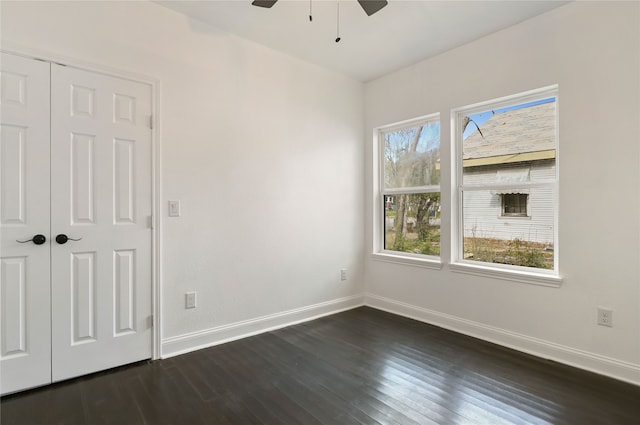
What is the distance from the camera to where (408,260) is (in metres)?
3.67

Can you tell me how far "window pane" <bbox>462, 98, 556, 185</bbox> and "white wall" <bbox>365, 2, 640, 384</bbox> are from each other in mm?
172

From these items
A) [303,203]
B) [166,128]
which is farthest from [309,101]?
[166,128]

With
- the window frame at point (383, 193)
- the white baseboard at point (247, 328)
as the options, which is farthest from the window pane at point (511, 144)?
the white baseboard at point (247, 328)

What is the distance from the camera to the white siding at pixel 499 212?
2.79 meters

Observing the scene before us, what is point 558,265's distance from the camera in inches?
105

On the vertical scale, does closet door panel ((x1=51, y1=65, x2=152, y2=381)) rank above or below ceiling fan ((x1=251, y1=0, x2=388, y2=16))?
below

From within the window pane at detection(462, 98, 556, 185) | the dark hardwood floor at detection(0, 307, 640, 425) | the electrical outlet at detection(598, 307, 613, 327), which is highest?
the window pane at detection(462, 98, 556, 185)

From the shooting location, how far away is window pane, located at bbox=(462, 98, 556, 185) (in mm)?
2803

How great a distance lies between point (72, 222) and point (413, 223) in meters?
3.17

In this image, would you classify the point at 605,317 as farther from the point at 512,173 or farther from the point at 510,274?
the point at 512,173

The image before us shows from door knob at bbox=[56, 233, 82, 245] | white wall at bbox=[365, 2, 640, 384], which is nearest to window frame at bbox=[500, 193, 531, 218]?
Answer: white wall at bbox=[365, 2, 640, 384]

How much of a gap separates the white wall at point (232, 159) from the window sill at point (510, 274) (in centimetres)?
132

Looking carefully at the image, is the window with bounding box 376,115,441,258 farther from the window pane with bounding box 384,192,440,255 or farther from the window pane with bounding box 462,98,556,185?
the window pane with bounding box 462,98,556,185

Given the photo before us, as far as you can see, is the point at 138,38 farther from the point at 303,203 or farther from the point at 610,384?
the point at 610,384
